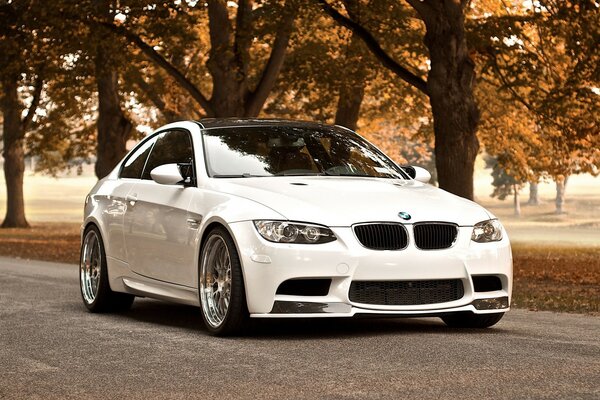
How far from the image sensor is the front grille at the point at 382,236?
29.8 feet

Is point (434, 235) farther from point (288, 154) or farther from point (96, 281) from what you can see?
point (96, 281)

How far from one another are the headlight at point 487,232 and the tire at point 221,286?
175cm

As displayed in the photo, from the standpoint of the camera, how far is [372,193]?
9602mm

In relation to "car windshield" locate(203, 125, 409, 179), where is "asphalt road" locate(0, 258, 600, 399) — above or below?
below

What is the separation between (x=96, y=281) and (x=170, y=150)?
1626mm

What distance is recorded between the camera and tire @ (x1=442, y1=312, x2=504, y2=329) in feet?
32.4

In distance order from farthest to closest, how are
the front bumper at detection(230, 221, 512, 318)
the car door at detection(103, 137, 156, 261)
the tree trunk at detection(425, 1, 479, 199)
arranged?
the tree trunk at detection(425, 1, 479, 199) → the car door at detection(103, 137, 156, 261) → the front bumper at detection(230, 221, 512, 318)

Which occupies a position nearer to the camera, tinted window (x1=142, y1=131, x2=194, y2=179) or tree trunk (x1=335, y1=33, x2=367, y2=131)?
tinted window (x1=142, y1=131, x2=194, y2=179)

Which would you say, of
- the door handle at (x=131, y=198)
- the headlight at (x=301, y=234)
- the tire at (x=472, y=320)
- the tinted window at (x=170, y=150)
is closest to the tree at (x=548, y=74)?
the tinted window at (x=170, y=150)

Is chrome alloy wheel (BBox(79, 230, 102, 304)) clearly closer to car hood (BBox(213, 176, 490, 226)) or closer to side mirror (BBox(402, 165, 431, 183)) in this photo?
car hood (BBox(213, 176, 490, 226))

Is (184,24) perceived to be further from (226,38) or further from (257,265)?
(257,265)

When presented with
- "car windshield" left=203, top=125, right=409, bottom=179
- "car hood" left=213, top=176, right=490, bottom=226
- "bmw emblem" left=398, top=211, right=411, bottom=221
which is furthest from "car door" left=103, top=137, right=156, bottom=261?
"bmw emblem" left=398, top=211, right=411, bottom=221

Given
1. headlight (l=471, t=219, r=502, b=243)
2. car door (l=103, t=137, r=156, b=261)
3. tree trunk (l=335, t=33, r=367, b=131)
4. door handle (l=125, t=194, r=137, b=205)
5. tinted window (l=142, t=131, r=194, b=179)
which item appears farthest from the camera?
tree trunk (l=335, t=33, r=367, b=131)

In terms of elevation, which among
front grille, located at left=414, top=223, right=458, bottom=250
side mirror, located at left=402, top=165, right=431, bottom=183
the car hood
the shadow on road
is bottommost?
the shadow on road
